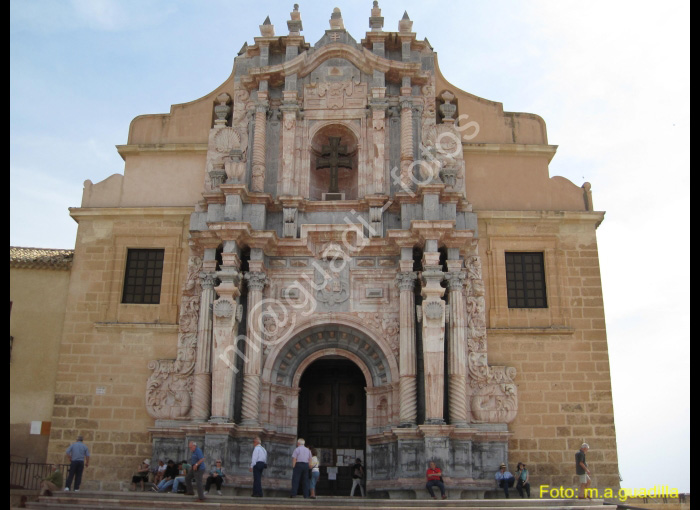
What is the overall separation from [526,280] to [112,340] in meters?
10.3

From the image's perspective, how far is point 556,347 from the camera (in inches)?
718

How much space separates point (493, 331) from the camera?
60.0 ft

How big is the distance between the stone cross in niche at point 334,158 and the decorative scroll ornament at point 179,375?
4678mm

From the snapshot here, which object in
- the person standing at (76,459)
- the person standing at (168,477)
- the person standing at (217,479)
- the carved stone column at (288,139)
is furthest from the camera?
the carved stone column at (288,139)

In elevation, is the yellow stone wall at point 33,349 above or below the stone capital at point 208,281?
below

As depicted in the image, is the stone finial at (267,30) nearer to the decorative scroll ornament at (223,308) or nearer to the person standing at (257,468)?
the decorative scroll ornament at (223,308)

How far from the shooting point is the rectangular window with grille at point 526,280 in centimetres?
1888

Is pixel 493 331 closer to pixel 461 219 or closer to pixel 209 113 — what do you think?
pixel 461 219

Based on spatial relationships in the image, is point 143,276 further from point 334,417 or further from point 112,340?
point 334,417

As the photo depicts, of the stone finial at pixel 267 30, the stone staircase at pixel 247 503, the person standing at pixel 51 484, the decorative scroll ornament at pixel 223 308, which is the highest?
the stone finial at pixel 267 30

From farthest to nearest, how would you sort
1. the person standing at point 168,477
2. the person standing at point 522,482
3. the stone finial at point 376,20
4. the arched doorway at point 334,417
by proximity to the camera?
1. the stone finial at point 376,20
2. the arched doorway at point 334,417
3. the person standing at point 522,482
4. the person standing at point 168,477

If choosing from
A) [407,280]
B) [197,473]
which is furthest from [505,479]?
[197,473]

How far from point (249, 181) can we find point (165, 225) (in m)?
2.43

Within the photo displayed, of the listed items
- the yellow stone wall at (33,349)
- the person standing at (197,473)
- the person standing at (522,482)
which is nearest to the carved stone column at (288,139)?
the yellow stone wall at (33,349)
